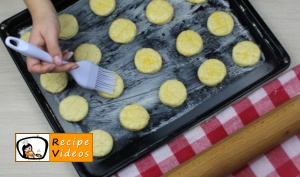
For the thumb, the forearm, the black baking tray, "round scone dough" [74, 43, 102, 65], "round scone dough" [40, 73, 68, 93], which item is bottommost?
the black baking tray

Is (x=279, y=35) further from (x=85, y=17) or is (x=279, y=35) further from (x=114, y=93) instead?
(x=85, y=17)

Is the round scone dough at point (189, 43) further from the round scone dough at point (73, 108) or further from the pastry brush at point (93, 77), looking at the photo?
the round scone dough at point (73, 108)

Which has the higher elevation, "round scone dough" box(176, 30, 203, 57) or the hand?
the hand

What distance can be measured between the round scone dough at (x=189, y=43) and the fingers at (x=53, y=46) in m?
0.55

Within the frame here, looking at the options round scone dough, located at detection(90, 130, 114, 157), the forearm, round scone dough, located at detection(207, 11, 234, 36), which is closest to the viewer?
the forearm

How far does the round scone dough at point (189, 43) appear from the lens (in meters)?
1.28

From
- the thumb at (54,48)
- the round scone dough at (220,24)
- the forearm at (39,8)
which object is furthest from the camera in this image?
the round scone dough at (220,24)

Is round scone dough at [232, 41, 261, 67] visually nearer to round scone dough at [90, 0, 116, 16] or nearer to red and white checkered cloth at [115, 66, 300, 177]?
red and white checkered cloth at [115, 66, 300, 177]

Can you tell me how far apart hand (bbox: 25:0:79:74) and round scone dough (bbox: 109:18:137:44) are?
32cm

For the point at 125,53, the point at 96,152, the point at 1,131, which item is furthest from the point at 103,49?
the point at 1,131

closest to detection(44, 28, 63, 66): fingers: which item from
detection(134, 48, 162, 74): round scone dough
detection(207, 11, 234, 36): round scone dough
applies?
detection(134, 48, 162, 74): round scone dough

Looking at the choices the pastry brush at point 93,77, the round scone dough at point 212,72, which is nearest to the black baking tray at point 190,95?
the round scone dough at point 212,72

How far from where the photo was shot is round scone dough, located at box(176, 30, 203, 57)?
1281 mm

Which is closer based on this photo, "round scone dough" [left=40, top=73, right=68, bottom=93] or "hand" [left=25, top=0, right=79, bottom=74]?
"hand" [left=25, top=0, right=79, bottom=74]
